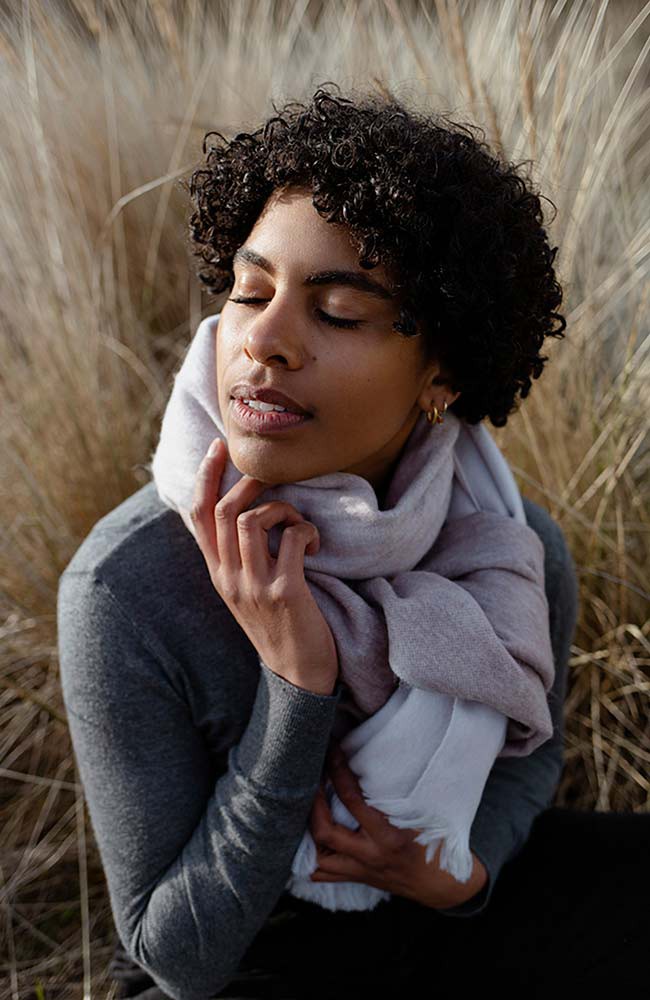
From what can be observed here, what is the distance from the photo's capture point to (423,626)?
1.40 meters

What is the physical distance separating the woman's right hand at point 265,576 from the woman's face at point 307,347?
2.2 inches

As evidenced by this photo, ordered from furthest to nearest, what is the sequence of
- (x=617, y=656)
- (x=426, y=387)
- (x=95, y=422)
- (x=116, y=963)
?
1. (x=95, y=422)
2. (x=617, y=656)
3. (x=116, y=963)
4. (x=426, y=387)

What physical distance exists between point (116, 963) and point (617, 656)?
50.7 inches

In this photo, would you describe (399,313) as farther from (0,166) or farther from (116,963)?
(0,166)

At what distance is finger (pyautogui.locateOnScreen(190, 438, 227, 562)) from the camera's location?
140 centimetres

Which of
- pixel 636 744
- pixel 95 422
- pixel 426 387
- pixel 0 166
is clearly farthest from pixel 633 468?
pixel 0 166

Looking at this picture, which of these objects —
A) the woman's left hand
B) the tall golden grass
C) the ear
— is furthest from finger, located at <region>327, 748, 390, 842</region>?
the tall golden grass

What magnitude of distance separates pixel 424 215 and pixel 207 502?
0.49 metres

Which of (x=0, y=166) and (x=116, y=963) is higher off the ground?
(x=0, y=166)

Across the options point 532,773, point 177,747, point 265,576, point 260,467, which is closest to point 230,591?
point 265,576

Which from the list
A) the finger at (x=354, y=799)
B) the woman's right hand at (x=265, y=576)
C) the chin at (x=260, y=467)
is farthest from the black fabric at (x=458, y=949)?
the chin at (x=260, y=467)

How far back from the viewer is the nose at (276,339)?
4.17 feet

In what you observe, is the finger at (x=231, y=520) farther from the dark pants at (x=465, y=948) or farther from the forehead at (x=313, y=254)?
the dark pants at (x=465, y=948)

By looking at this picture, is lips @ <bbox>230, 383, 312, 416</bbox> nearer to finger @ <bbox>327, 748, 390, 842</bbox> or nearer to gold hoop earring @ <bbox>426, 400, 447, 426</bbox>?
gold hoop earring @ <bbox>426, 400, 447, 426</bbox>
